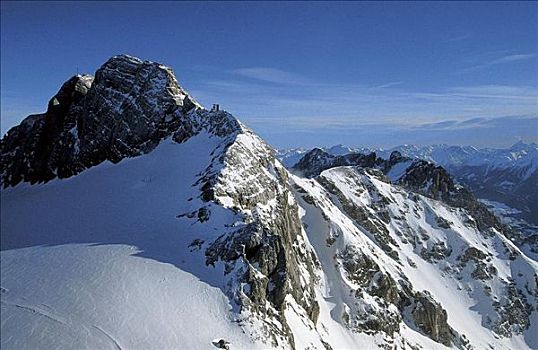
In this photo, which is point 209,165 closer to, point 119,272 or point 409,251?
point 119,272

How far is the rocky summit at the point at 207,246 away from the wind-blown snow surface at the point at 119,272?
189mm

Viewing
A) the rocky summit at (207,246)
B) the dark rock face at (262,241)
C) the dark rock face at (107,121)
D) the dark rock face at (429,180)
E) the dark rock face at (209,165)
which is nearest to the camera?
the rocky summit at (207,246)

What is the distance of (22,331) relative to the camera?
33406mm

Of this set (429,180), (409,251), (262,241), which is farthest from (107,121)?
(429,180)

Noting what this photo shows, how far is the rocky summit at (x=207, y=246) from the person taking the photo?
4062 cm

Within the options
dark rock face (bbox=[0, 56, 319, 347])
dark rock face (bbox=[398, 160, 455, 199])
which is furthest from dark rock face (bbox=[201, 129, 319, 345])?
dark rock face (bbox=[398, 160, 455, 199])

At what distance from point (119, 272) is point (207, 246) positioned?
9628 mm

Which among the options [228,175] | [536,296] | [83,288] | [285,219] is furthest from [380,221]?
[83,288]

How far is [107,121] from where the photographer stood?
87062 millimetres

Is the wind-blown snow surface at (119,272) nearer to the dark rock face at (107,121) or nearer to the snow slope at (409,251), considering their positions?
the dark rock face at (107,121)

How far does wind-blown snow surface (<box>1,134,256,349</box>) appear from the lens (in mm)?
35906

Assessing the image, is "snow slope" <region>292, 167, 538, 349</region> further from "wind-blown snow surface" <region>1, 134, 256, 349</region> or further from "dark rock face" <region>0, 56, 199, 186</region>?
"wind-blown snow surface" <region>1, 134, 256, 349</region>

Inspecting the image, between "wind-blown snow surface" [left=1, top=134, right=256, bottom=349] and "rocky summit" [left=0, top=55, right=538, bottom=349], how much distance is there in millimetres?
189

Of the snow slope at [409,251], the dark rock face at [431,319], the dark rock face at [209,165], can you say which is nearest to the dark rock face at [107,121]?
the dark rock face at [209,165]
